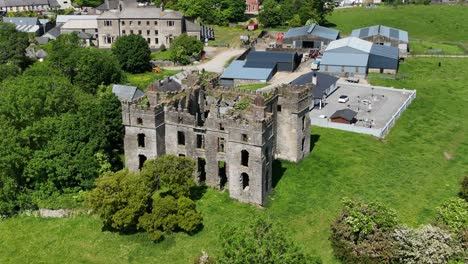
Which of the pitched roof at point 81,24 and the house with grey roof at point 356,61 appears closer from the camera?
the house with grey roof at point 356,61

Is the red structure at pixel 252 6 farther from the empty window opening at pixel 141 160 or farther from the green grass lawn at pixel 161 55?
the empty window opening at pixel 141 160

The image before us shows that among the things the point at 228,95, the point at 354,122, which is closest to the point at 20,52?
the point at 228,95

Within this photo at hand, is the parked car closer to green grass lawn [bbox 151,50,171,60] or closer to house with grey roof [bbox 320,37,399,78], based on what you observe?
house with grey roof [bbox 320,37,399,78]

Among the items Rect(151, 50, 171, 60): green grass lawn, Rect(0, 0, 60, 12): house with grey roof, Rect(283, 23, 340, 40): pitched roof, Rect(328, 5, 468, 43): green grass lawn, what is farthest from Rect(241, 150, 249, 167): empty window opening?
Rect(0, 0, 60, 12): house with grey roof

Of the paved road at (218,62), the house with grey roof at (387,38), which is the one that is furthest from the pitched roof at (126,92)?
the house with grey roof at (387,38)

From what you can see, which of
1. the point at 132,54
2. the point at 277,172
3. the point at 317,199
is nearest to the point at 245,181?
the point at 277,172

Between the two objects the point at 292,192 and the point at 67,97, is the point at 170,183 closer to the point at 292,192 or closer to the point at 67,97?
the point at 292,192

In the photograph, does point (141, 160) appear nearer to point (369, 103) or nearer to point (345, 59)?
point (369, 103)
